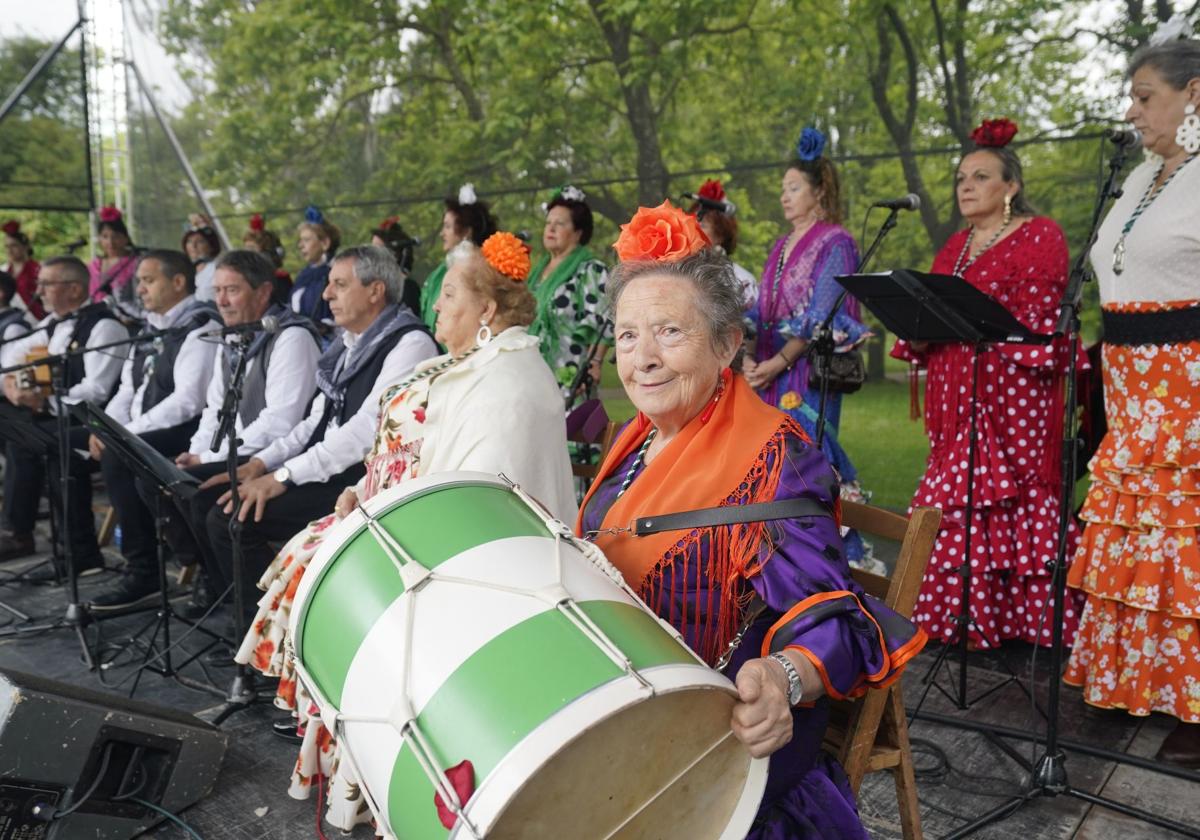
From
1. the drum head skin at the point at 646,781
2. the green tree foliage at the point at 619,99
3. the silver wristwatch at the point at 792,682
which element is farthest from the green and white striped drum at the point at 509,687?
the green tree foliage at the point at 619,99

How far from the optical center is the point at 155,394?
518 centimetres

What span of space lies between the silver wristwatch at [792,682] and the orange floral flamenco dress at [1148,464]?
2179 mm

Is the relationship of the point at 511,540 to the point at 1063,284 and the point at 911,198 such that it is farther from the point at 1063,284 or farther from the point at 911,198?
the point at 1063,284

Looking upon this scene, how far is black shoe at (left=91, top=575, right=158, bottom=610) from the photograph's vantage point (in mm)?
4582

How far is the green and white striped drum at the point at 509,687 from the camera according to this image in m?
1.21

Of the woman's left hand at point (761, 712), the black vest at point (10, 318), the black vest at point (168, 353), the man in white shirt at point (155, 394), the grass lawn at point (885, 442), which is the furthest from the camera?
the black vest at point (10, 318)

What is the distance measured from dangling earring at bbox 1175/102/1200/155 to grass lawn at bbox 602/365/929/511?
3.48m

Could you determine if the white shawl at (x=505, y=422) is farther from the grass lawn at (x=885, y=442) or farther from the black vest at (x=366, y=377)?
the grass lawn at (x=885, y=442)

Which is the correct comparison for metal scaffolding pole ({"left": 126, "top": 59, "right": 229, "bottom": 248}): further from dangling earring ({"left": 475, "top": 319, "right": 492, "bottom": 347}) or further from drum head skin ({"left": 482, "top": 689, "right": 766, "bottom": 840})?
drum head skin ({"left": 482, "top": 689, "right": 766, "bottom": 840})

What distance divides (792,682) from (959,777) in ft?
5.77

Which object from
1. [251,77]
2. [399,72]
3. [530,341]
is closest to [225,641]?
[530,341]

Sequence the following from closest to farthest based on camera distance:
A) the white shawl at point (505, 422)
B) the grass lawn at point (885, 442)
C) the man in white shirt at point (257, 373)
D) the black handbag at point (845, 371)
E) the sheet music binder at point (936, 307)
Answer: the white shawl at point (505, 422), the sheet music binder at point (936, 307), the black handbag at point (845, 371), the man in white shirt at point (257, 373), the grass lawn at point (885, 442)

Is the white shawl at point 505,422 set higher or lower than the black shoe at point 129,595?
higher

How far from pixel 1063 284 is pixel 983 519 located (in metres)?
0.96
